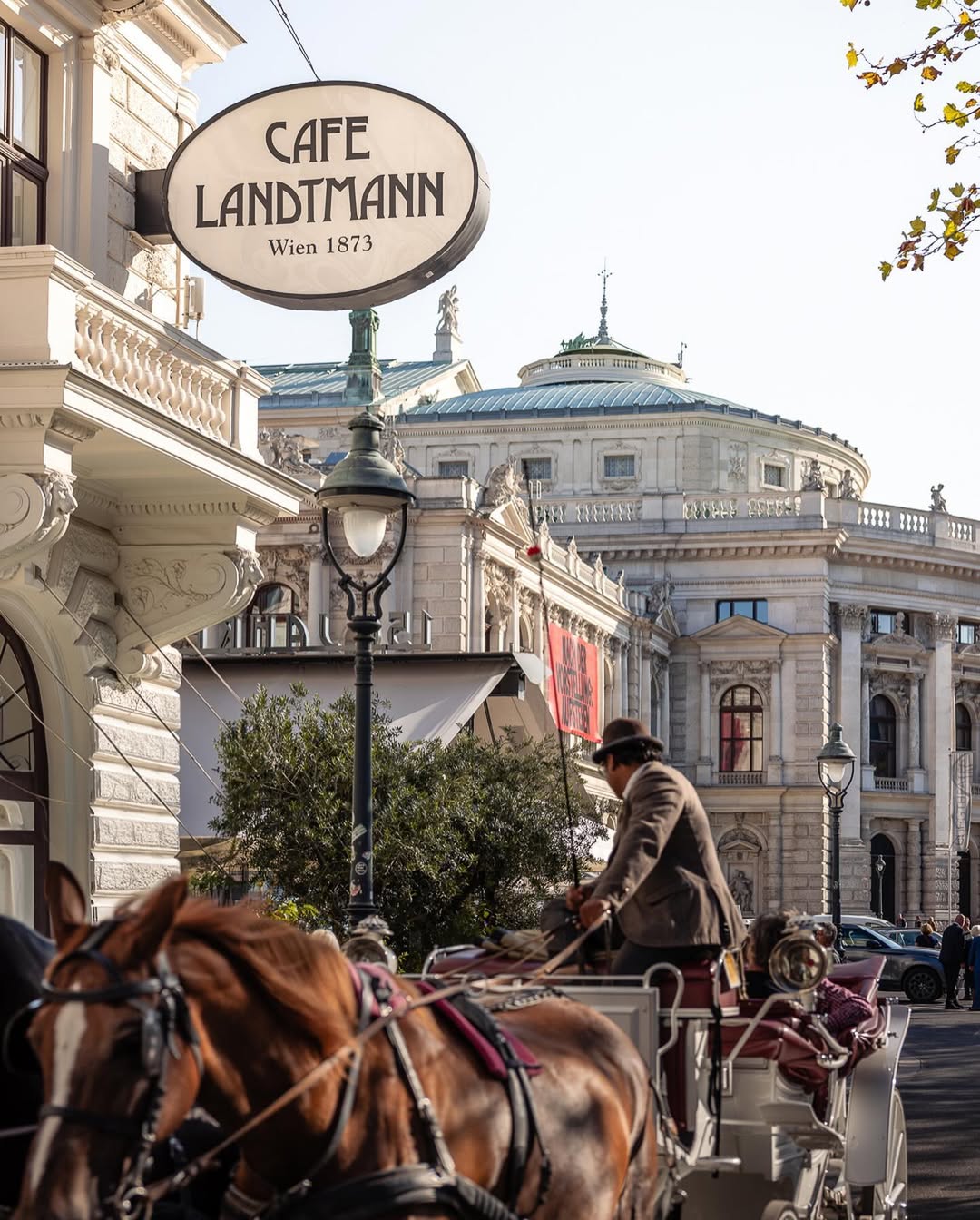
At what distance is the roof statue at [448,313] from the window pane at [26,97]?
70.7 meters

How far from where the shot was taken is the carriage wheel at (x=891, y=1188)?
28.6 feet

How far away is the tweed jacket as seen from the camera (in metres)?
6.54

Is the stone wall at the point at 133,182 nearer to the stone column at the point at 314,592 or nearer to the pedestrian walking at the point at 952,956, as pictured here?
the pedestrian walking at the point at 952,956

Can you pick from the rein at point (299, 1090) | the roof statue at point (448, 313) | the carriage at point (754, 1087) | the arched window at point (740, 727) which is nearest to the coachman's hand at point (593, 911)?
the carriage at point (754, 1087)

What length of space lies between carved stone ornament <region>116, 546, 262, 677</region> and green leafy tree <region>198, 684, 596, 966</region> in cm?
398

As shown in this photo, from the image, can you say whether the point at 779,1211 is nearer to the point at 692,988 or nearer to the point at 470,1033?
the point at 692,988

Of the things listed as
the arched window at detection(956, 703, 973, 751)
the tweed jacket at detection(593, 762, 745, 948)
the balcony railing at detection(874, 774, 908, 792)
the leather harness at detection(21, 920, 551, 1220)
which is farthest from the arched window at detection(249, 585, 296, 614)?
the leather harness at detection(21, 920, 551, 1220)

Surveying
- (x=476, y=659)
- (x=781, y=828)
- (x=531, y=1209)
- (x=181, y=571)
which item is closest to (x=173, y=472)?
(x=181, y=571)

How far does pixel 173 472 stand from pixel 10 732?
2208 millimetres

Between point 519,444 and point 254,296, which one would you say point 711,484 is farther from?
point 254,296

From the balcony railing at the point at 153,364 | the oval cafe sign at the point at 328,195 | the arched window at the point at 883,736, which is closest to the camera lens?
the balcony railing at the point at 153,364

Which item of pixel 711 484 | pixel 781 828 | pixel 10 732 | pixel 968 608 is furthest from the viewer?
pixel 711 484

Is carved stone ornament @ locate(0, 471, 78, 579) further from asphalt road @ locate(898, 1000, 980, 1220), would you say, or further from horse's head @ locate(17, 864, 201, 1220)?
horse's head @ locate(17, 864, 201, 1220)

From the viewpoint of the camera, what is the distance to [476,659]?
85.4 feet
